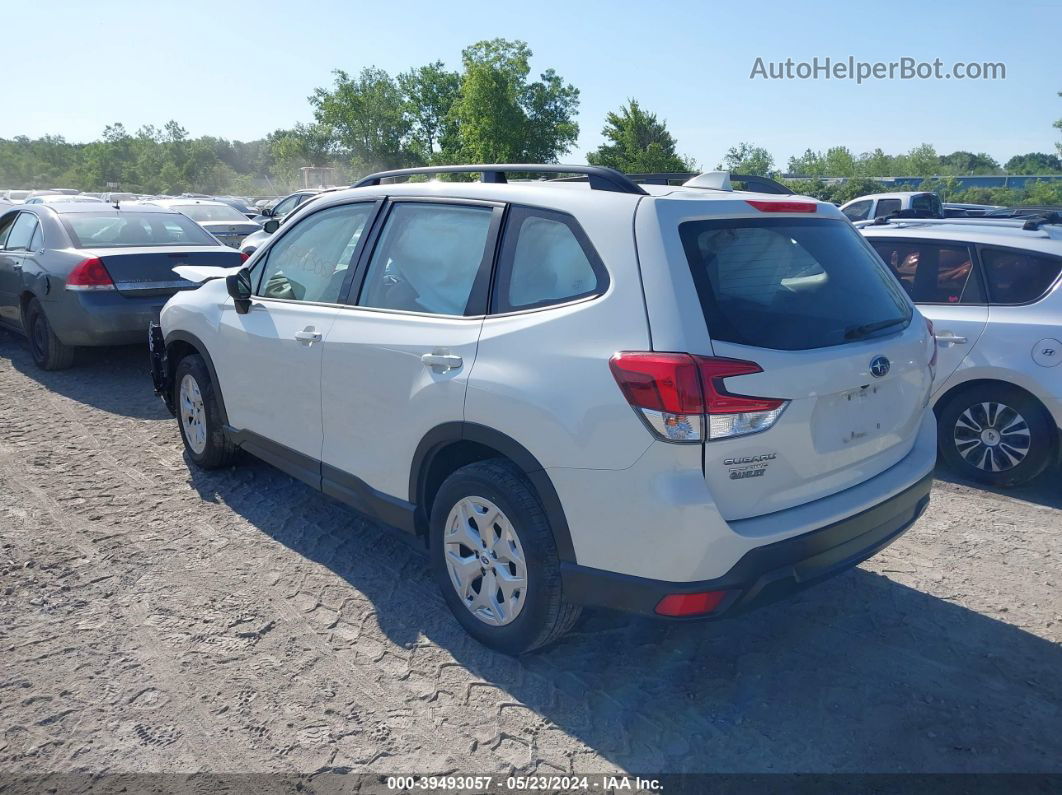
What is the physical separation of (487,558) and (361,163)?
239 feet

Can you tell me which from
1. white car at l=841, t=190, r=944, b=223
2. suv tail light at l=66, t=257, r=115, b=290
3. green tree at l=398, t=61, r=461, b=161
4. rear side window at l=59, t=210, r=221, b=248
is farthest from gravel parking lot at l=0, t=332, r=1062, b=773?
green tree at l=398, t=61, r=461, b=161

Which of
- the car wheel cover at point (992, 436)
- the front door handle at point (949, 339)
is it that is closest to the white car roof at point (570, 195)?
the front door handle at point (949, 339)

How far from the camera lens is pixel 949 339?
17.5ft

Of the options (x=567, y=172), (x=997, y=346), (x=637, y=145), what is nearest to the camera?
(x=567, y=172)

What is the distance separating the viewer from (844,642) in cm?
354

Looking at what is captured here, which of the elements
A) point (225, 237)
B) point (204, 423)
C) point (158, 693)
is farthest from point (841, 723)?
point (225, 237)

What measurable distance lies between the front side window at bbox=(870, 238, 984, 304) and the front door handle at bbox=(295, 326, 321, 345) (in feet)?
12.5

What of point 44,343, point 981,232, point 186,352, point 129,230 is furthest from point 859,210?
point 186,352

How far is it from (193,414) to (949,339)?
482 centimetres

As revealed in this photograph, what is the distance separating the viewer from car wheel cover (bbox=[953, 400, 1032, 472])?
203 inches

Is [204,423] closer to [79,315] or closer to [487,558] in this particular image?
[487,558]

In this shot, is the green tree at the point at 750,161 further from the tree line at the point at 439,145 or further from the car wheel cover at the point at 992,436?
the car wheel cover at the point at 992,436

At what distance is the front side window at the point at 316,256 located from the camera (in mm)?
4125

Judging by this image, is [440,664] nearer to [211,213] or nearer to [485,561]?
[485,561]
